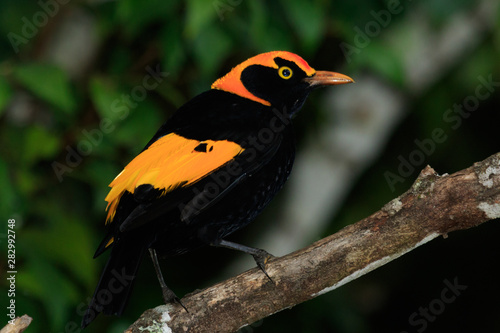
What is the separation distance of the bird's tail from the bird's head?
35.6 inches

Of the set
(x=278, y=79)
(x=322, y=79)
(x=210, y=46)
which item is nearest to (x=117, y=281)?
(x=278, y=79)

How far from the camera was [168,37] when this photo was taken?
12.8 feet

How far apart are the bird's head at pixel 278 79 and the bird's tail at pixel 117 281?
0.90m

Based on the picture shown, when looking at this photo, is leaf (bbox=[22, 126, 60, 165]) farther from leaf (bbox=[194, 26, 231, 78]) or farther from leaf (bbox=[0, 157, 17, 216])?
leaf (bbox=[194, 26, 231, 78])

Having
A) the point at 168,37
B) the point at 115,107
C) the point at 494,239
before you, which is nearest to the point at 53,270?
the point at 115,107

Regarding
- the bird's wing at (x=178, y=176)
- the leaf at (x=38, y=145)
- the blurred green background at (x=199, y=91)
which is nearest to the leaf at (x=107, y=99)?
the blurred green background at (x=199, y=91)

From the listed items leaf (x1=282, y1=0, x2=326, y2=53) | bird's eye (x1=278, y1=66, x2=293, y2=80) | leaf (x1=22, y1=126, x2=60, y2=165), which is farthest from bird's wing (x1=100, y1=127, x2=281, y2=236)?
leaf (x1=22, y1=126, x2=60, y2=165)

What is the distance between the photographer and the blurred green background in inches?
151

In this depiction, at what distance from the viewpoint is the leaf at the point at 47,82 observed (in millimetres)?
3688

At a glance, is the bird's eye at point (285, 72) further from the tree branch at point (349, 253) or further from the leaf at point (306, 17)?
the tree branch at point (349, 253)

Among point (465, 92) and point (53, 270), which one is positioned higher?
point (53, 270)

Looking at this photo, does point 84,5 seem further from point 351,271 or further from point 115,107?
point 351,271

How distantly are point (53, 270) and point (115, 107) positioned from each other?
840 mm

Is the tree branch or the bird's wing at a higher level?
the bird's wing
